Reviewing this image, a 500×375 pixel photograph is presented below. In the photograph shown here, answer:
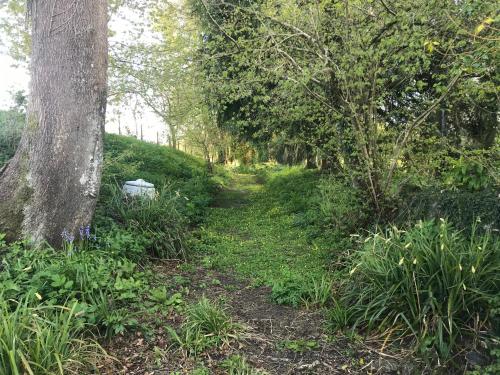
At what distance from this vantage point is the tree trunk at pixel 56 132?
13.9 feet

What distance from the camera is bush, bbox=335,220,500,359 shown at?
3105 mm

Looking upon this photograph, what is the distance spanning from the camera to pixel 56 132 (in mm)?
4293

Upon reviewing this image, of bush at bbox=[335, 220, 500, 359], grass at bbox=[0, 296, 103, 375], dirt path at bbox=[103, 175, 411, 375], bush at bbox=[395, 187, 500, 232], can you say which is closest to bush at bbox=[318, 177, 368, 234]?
bush at bbox=[395, 187, 500, 232]

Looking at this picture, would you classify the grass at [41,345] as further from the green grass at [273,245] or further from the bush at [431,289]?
the bush at [431,289]

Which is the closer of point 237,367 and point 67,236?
point 237,367

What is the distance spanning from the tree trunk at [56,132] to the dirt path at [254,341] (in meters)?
1.45

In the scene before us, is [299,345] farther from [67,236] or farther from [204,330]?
[67,236]

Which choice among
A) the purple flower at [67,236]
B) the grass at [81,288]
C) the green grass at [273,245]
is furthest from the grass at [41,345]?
the green grass at [273,245]

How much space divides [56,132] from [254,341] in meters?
3.15

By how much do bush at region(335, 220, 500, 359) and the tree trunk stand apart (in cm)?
327

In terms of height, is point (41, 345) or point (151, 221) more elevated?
point (151, 221)

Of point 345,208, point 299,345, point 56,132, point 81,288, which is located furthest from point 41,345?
point 345,208

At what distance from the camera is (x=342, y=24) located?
5.15 m

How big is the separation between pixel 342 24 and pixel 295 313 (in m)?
3.82
